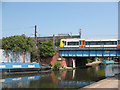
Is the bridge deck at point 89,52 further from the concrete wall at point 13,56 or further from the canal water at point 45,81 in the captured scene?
the canal water at point 45,81

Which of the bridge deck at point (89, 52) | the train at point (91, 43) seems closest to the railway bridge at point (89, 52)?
the bridge deck at point (89, 52)

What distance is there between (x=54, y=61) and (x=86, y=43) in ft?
36.1

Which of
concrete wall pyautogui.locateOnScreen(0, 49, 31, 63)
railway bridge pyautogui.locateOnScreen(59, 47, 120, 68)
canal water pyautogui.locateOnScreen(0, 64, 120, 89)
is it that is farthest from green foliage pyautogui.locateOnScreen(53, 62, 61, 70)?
canal water pyautogui.locateOnScreen(0, 64, 120, 89)

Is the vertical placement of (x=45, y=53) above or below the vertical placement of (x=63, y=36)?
below

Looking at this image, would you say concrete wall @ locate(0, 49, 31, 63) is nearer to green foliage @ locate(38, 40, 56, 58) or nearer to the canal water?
green foliage @ locate(38, 40, 56, 58)

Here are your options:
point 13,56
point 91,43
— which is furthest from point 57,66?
point 13,56

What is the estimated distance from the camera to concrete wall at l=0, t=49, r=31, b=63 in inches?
1724

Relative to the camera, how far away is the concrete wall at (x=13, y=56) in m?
43.8

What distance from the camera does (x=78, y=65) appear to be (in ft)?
Result: 211

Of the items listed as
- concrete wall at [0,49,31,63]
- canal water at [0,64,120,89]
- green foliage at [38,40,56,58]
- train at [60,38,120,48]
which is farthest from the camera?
green foliage at [38,40,56,58]

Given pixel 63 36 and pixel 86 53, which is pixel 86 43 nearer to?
pixel 86 53

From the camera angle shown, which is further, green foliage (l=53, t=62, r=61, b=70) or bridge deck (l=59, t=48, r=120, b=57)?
green foliage (l=53, t=62, r=61, b=70)

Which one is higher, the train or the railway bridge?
the train

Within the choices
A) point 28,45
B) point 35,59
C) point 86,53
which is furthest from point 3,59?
point 86,53
